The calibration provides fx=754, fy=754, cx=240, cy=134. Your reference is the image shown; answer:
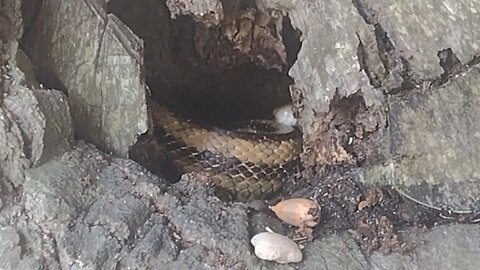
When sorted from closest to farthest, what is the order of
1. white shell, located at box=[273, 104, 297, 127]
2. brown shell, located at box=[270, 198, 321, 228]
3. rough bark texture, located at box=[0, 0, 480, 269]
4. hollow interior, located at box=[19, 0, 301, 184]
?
rough bark texture, located at box=[0, 0, 480, 269], brown shell, located at box=[270, 198, 321, 228], hollow interior, located at box=[19, 0, 301, 184], white shell, located at box=[273, 104, 297, 127]

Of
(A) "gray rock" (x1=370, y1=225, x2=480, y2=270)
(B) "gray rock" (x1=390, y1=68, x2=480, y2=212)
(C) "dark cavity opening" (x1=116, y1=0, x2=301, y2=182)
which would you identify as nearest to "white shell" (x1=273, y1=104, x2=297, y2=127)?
(C) "dark cavity opening" (x1=116, y1=0, x2=301, y2=182)

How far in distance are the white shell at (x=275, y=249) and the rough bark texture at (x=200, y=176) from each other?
0.02m

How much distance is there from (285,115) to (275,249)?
31.0 inches

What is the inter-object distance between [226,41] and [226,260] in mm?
749

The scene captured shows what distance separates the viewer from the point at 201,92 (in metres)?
1.88

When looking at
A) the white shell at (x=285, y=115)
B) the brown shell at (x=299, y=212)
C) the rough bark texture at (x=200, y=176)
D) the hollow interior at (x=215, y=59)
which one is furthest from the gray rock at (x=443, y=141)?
the white shell at (x=285, y=115)

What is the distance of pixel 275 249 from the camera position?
1.08 meters

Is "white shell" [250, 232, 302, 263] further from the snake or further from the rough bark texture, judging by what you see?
the snake

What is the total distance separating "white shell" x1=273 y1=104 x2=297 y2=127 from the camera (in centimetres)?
179

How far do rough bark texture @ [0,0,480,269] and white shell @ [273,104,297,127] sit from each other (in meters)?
0.39

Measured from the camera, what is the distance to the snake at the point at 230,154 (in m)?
1.58

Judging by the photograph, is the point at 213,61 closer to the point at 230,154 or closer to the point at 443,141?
the point at 230,154

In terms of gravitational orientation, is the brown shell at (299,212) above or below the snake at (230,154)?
above

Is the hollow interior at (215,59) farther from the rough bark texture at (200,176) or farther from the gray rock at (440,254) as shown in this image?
the gray rock at (440,254)
